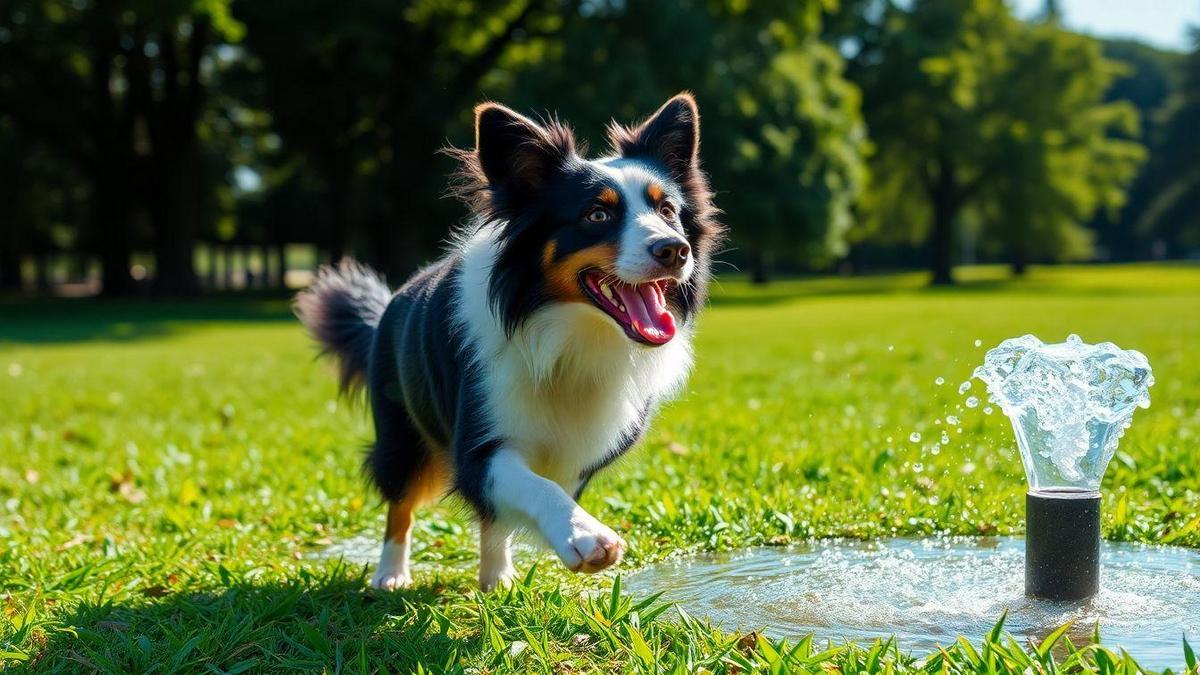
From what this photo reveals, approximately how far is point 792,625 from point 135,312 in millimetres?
29851

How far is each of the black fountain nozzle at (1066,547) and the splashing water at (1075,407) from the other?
331mm

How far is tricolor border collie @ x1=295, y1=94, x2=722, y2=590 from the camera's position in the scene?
4.25 metres

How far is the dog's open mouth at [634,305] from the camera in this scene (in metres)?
4.27

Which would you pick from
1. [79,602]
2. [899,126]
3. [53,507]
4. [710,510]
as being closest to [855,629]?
[710,510]

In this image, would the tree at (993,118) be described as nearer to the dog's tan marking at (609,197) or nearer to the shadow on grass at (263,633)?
the dog's tan marking at (609,197)

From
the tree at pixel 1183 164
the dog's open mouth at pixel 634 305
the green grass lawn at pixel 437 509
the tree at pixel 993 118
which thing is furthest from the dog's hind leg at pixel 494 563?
the tree at pixel 1183 164

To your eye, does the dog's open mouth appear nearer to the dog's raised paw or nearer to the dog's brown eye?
the dog's brown eye

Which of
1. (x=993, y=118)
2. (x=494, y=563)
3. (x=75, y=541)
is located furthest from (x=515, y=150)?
(x=993, y=118)

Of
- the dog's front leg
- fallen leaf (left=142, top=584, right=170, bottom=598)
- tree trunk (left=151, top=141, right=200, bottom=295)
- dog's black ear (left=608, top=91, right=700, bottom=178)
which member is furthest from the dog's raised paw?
tree trunk (left=151, top=141, right=200, bottom=295)

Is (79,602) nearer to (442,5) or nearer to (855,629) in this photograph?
(855,629)

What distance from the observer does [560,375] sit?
452 cm

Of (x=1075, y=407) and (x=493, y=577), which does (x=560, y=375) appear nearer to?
(x=493, y=577)

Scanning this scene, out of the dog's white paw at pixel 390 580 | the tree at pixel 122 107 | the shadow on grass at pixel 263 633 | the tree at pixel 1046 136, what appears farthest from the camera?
the tree at pixel 1046 136

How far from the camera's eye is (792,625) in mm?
4160
